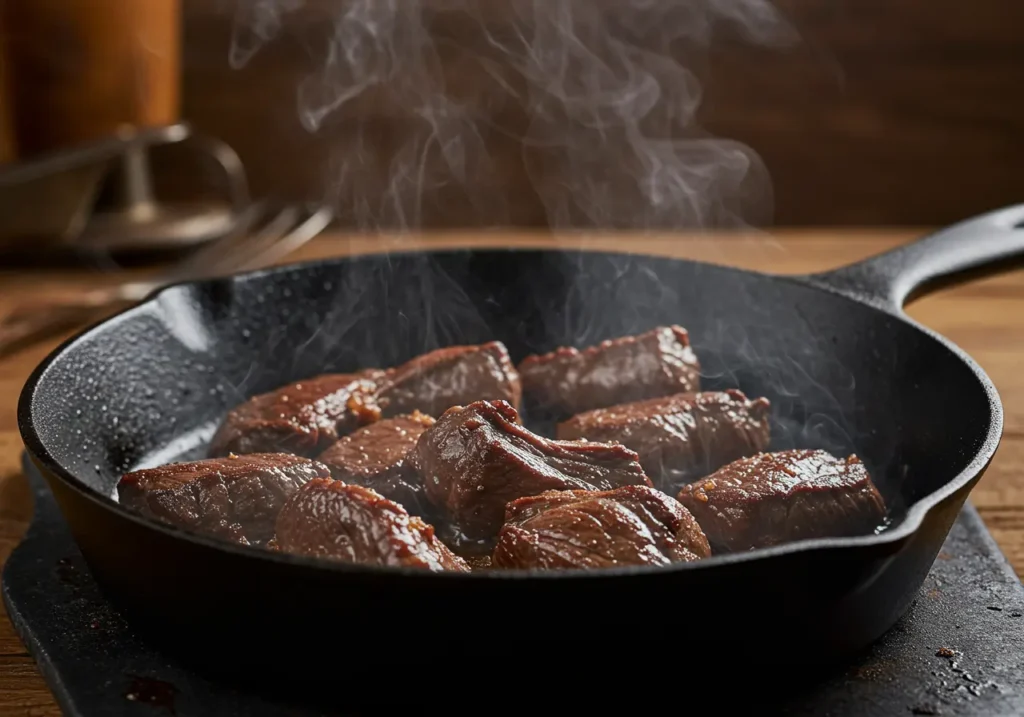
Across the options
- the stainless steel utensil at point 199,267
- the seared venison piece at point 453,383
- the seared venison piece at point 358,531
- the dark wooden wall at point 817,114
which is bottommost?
the dark wooden wall at point 817,114

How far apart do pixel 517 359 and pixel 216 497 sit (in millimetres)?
1090

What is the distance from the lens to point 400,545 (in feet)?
4.83

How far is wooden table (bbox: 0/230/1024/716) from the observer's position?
2.03 m

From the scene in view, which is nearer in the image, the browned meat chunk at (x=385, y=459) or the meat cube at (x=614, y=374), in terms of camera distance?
the browned meat chunk at (x=385, y=459)

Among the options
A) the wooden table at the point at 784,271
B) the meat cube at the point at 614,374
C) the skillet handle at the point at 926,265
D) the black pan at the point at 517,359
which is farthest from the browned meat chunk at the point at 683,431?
the wooden table at the point at 784,271

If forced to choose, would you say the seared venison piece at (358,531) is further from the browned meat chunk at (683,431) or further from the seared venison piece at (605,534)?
the browned meat chunk at (683,431)

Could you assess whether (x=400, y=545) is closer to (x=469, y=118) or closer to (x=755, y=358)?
(x=755, y=358)

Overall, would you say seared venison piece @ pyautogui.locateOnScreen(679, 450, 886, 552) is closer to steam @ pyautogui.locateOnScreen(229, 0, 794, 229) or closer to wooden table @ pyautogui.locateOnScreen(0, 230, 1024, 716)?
wooden table @ pyautogui.locateOnScreen(0, 230, 1024, 716)

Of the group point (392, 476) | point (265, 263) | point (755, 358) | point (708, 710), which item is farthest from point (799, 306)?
point (265, 263)

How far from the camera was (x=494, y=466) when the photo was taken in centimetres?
177

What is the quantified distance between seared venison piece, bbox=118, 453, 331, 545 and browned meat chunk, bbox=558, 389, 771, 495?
2.04 feet

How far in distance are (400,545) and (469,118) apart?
15.0 feet

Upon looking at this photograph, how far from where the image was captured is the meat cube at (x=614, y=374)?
2.30m

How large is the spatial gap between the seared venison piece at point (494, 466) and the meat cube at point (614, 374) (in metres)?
0.43
